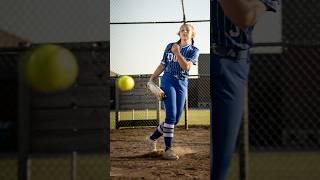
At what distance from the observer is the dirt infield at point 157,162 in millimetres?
4250

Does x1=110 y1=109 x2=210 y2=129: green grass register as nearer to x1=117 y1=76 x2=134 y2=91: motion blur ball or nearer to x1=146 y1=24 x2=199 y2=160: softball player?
x1=117 y1=76 x2=134 y2=91: motion blur ball

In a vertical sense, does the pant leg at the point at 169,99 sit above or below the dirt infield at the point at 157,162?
above

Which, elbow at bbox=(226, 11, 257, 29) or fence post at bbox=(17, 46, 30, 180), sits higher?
elbow at bbox=(226, 11, 257, 29)

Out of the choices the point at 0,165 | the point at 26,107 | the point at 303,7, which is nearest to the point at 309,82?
the point at 303,7

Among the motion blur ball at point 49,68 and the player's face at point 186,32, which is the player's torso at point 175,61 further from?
the motion blur ball at point 49,68

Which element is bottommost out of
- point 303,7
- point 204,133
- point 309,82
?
point 204,133

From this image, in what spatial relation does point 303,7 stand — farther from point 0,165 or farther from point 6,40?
point 0,165

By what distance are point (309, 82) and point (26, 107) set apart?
3991mm

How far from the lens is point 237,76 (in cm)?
288

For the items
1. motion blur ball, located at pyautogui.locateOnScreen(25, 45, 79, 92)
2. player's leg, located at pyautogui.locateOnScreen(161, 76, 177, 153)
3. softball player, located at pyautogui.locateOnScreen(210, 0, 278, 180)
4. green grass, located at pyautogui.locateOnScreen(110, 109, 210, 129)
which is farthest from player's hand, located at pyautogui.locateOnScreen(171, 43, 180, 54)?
green grass, located at pyautogui.locateOnScreen(110, 109, 210, 129)

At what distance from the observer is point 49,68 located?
9.64ft

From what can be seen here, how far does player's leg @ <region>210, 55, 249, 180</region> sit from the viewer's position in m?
2.84

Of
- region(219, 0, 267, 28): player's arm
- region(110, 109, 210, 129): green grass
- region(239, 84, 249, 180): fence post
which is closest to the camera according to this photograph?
region(219, 0, 267, 28): player's arm

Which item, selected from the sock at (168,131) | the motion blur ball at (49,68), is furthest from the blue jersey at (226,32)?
the sock at (168,131)
